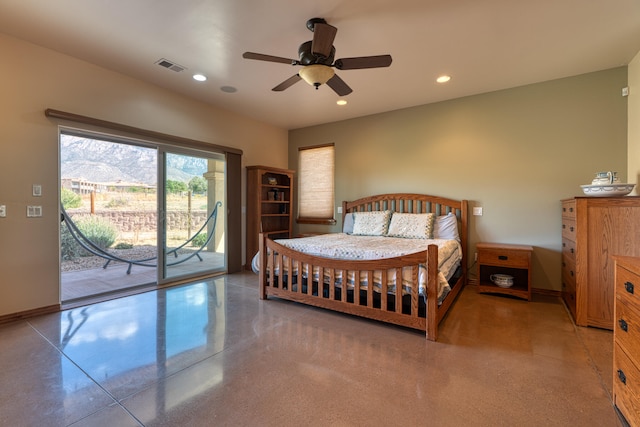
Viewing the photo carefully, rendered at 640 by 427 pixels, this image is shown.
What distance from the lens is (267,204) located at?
5434 millimetres

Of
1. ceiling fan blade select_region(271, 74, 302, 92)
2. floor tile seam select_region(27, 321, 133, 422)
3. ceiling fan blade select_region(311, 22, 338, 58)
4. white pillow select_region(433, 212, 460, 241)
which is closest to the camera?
floor tile seam select_region(27, 321, 133, 422)

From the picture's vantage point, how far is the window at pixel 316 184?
546 cm

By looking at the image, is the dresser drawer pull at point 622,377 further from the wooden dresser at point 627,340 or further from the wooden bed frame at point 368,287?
the wooden bed frame at point 368,287

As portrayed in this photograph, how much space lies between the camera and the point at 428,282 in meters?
2.37

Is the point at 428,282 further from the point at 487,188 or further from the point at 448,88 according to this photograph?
the point at 448,88

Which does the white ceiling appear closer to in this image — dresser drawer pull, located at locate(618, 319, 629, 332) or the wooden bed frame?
the wooden bed frame

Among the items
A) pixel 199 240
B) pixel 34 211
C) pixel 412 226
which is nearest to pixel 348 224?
Result: pixel 412 226

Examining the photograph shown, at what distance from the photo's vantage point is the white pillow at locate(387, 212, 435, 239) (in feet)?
13.0

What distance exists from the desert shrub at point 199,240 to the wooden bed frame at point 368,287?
174 centimetres

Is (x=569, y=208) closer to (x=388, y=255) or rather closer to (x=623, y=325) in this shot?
(x=623, y=325)

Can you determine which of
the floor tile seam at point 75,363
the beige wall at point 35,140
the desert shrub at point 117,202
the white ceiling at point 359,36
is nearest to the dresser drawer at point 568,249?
the white ceiling at point 359,36

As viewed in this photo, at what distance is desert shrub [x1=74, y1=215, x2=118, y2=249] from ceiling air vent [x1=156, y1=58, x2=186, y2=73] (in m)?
3.62

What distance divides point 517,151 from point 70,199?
23.3 feet

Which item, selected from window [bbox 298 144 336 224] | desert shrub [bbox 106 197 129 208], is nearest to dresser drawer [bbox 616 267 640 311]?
window [bbox 298 144 336 224]
